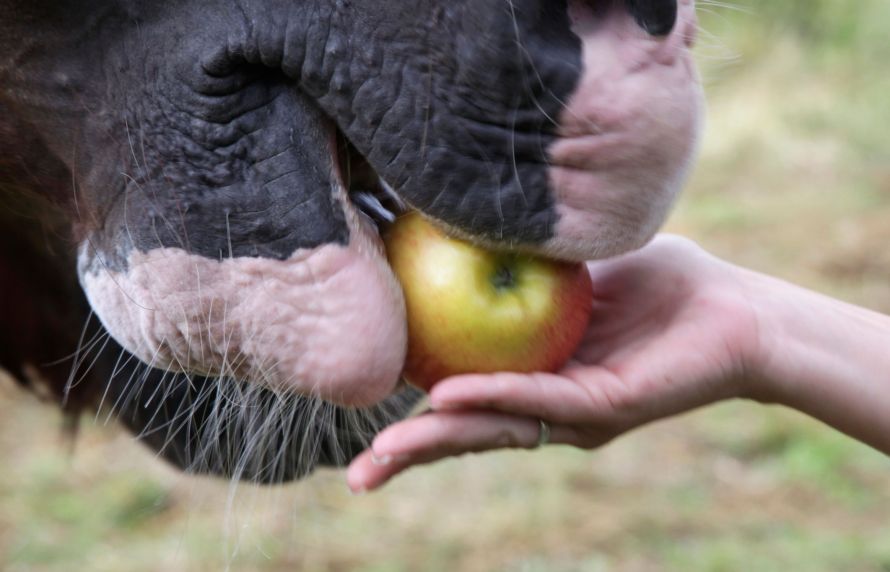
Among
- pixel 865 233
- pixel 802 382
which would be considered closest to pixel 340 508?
pixel 802 382

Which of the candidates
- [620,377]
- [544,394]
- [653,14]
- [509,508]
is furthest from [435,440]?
[509,508]

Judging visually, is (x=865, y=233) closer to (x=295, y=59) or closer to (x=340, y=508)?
(x=340, y=508)

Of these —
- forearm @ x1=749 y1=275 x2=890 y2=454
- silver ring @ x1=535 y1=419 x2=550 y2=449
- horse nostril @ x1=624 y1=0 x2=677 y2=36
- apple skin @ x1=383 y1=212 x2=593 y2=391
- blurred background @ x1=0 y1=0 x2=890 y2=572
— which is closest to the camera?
horse nostril @ x1=624 y1=0 x2=677 y2=36

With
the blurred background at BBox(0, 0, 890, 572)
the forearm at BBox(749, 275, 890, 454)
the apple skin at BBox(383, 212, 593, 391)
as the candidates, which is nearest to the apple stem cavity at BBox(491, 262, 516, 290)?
the apple skin at BBox(383, 212, 593, 391)

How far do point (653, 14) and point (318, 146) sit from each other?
359 millimetres

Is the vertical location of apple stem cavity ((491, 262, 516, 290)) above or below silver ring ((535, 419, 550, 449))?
above

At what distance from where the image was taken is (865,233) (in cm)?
451

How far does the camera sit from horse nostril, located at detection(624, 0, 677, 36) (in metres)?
1.03

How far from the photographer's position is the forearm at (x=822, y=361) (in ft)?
4.53

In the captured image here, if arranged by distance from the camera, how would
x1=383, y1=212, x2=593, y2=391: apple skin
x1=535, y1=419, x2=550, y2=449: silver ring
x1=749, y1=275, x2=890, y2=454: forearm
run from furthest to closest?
1. x1=749, y1=275, x2=890, y2=454: forearm
2. x1=535, y1=419, x2=550, y2=449: silver ring
3. x1=383, y1=212, x2=593, y2=391: apple skin

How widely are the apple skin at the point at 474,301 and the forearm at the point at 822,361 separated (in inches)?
12.7

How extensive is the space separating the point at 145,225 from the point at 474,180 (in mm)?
375

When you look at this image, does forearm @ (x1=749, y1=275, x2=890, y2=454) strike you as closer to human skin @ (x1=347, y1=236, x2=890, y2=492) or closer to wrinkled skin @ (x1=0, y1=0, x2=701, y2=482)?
human skin @ (x1=347, y1=236, x2=890, y2=492)

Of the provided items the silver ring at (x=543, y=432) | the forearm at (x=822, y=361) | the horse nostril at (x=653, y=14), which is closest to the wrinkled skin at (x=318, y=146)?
the horse nostril at (x=653, y=14)
